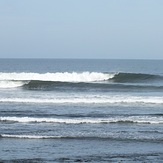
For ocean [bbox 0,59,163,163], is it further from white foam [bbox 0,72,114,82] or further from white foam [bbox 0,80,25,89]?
white foam [bbox 0,72,114,82]

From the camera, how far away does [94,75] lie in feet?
212

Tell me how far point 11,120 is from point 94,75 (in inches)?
1627

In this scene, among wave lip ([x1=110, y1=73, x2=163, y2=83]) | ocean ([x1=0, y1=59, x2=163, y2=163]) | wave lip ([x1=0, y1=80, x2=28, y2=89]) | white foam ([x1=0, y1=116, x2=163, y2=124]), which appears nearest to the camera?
ocean ([x1=0, y1=59, x2=163, y2=163])

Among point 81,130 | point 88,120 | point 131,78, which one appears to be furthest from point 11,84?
point 81,130

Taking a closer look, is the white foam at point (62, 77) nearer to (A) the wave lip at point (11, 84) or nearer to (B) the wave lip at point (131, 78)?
(B) the wave lip at point (131, 78)

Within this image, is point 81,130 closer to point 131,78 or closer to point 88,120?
point 88,120

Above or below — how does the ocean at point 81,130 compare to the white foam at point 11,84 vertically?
below

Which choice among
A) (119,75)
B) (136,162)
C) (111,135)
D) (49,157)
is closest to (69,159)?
(49,157)

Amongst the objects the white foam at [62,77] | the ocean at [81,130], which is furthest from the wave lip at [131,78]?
the ocean at [81,130]

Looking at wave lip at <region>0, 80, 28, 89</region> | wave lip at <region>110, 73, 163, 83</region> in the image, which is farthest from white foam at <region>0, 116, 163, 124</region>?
wave lip at <region>110, 73, 163, 83</region>

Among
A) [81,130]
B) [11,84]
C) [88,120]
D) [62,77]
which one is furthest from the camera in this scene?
[62,77]

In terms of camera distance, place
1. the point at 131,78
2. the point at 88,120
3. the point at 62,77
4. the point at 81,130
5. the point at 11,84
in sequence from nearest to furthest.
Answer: the point at 81,130, the point at 88,120, the point at 11,84, the point at 62,77, the point at 131,78

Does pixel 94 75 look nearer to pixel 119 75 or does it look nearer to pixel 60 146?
pixel 119 75

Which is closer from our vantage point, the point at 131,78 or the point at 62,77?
the point at 62,77
